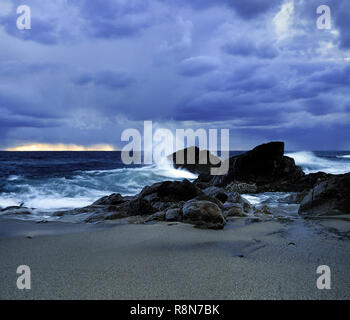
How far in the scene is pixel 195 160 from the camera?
908 inches

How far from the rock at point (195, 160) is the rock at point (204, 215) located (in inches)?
676

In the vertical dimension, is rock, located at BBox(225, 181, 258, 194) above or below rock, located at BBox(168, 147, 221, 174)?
below

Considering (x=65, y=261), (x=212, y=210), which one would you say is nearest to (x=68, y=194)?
(x=212, y=210)

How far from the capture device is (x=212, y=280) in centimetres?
211

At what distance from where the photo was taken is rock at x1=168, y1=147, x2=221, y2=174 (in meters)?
22.2

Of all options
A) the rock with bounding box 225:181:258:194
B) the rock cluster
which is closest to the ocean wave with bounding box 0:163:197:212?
the rock cluster

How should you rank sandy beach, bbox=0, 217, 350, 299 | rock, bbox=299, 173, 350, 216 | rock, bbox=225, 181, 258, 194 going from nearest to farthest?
1. sandy beach, bbox=0, 217, 350, 299
2. rock, bbox=299, 173, 350, 216
3. rock, bbox=225, 181, 258, 194

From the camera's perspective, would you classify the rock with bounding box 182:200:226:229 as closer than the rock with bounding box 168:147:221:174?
Yes

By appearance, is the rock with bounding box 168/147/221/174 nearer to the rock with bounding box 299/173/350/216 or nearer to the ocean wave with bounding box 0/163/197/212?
the ocean wave with bounding box 0/163/197/212

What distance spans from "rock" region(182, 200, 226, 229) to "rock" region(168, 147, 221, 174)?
17.2 metres

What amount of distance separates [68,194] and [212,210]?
885 centimetres

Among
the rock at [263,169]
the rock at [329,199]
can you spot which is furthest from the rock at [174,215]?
the rock at [263,169]

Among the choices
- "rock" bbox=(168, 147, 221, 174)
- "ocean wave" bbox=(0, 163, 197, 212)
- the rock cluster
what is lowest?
"ocean wave" bbox=(0, 163, 197, 212)

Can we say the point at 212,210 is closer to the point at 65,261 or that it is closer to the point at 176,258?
the point at 176,258
